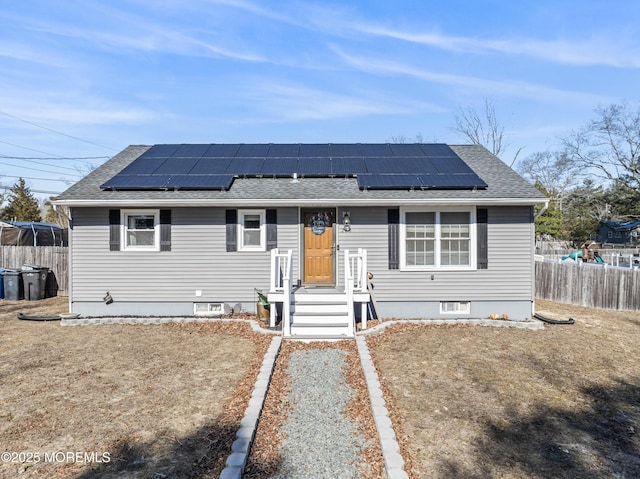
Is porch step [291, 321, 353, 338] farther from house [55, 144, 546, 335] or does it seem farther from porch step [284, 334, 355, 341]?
house [55, 144, 546, 335]

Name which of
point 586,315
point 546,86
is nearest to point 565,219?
point 546,86

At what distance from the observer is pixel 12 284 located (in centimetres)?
1207

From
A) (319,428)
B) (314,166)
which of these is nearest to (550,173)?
(314,166)

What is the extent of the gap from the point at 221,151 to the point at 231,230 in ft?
11.5

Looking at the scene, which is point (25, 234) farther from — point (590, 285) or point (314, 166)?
point (590, 285)

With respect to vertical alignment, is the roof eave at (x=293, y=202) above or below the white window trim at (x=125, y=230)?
above

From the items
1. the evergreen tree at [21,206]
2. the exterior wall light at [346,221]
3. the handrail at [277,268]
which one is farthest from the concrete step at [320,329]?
the evergreen tree at [21,206]

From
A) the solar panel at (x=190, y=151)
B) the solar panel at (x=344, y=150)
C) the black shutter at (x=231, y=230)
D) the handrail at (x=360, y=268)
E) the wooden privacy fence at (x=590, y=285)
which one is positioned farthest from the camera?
the solar panel at (x=344, y=150)

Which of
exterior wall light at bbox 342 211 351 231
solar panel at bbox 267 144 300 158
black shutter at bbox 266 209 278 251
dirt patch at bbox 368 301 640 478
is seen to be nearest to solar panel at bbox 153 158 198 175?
solar panel at bbox 267 144 300 158

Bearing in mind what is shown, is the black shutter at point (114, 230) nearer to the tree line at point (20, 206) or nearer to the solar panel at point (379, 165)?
the solar panel at point (379, 165)

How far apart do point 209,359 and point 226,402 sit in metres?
1.80

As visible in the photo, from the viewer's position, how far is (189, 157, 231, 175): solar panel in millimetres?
9789

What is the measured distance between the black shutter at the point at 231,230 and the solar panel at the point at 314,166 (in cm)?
207

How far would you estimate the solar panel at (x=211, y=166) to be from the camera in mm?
9789
